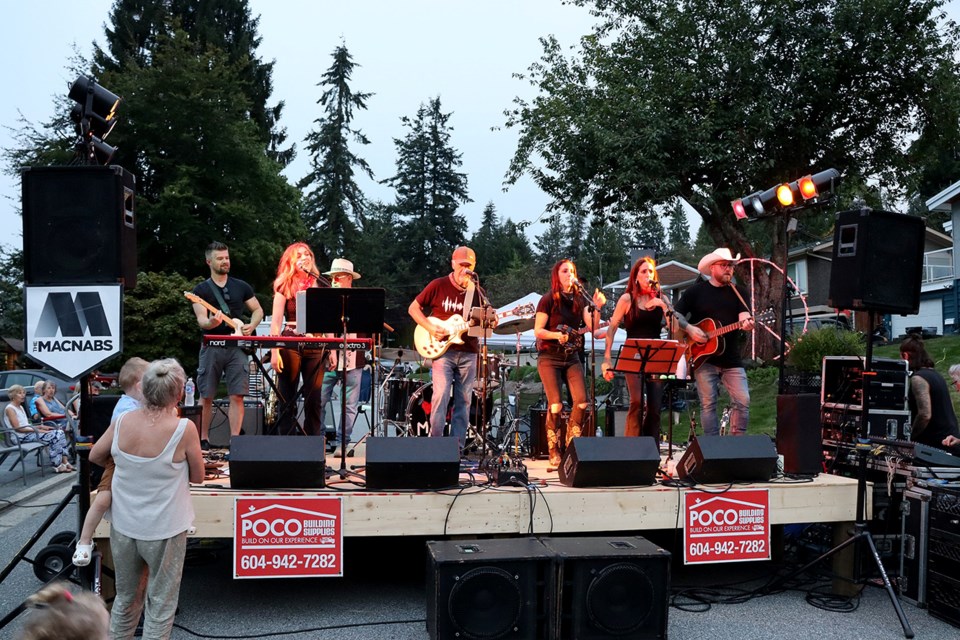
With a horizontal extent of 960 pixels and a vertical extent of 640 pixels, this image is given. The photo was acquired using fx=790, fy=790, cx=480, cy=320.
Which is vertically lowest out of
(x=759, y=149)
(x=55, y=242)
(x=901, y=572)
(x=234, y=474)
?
(x=901, y=572)

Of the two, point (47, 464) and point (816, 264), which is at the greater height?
point (816, 264)

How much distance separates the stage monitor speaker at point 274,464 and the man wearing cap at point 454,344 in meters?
1.83

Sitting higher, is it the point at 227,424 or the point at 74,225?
the point at 74,225

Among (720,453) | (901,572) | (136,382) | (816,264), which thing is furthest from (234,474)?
(816,264)

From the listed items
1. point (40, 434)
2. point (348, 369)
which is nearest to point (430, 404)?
point (348, 369)

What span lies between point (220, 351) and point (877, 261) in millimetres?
5332

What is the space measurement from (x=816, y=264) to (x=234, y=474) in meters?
40.3

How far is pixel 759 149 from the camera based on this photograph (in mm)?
20031

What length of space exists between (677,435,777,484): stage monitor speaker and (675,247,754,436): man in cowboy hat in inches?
45.6

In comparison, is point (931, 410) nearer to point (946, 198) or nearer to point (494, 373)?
point (494, 373)

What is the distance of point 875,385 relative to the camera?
6.85 meters

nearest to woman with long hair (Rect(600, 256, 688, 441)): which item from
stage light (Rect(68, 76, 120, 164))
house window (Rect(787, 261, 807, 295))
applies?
stage light (Rect(68, 76, 120, 164))

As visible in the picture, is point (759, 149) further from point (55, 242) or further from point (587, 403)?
point (55, 242)

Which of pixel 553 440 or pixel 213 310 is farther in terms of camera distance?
pixel 553 440
